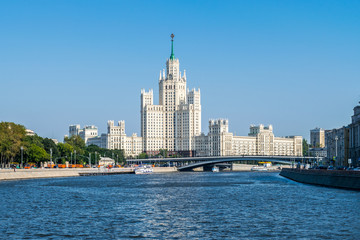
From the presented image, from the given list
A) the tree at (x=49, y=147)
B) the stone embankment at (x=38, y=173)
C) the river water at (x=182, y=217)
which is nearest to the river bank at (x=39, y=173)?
the stone embankment at (x=38, y=173)

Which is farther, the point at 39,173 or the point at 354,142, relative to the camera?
the point at 354,142

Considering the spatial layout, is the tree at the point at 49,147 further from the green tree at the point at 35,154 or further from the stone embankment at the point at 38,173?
the green tree at the point at 35,154

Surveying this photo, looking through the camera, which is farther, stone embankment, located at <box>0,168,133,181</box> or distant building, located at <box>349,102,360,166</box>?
distant building, located at <box>349,102,360,166</box>

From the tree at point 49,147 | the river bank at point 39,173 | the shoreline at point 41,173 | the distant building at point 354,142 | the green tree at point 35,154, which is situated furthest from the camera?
the tree at point 49,147

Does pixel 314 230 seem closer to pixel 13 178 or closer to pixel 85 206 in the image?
pixel 85 206

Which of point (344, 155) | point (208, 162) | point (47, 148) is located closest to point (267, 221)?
point (344, 155)

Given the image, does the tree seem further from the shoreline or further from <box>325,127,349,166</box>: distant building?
<box>325,127,349,166</box>: distant building

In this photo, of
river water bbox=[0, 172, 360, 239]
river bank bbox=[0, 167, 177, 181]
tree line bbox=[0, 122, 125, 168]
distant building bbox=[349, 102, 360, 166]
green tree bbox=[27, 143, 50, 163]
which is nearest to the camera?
river water bbox=[0, 172, 360, 239]

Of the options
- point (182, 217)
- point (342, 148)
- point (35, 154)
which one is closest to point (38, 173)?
point (35, 154)

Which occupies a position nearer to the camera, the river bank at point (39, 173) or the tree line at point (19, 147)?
the river bank at point (39, 173)

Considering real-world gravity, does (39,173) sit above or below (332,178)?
below

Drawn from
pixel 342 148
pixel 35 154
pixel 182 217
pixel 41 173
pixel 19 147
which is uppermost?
pixel 19 147

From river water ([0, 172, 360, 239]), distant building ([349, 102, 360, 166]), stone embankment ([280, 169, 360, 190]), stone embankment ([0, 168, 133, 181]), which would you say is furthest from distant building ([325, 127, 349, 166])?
river water ([0, 172, 360, 239])

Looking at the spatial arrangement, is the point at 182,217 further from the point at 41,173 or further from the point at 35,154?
the point at 35,154
